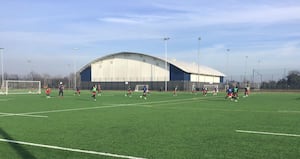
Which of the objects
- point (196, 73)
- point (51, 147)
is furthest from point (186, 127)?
point (196, 73)

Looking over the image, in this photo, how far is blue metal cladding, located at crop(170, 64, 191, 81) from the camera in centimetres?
7969

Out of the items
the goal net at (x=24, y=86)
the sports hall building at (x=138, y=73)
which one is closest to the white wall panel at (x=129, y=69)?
the sports hall building at (x=138, y=73)

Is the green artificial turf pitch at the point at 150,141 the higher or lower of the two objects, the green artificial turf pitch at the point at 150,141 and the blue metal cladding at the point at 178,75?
the lower

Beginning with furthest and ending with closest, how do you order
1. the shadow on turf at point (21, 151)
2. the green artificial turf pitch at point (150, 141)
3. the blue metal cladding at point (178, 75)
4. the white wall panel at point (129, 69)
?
the white wall panel at point (129, 69), the blue metal cladding at point (178, 75), the green artificial turf pitch at point (150, 141), the shadow on turf at point (21, 151)

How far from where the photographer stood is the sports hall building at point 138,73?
80188 mm

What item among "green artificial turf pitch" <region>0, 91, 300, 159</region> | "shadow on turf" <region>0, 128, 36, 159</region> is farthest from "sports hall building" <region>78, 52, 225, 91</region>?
"shadow on turf" <region>0, 128, 36, 159</region>

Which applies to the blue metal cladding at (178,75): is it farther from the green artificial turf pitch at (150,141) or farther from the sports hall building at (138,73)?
the green artificial turf pitch at (150,141)

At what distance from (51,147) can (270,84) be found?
83.1m

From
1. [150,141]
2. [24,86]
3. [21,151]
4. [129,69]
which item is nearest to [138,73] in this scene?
[129,69]

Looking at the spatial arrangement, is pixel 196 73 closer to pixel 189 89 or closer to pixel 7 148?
pixel 189 89

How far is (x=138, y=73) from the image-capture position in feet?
279

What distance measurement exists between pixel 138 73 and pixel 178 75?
37.6 feet

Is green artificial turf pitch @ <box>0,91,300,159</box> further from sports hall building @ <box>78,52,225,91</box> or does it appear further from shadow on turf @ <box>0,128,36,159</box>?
sports hall building @ <box>78,52,225,91</box>

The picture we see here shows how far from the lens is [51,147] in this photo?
8289 mm
